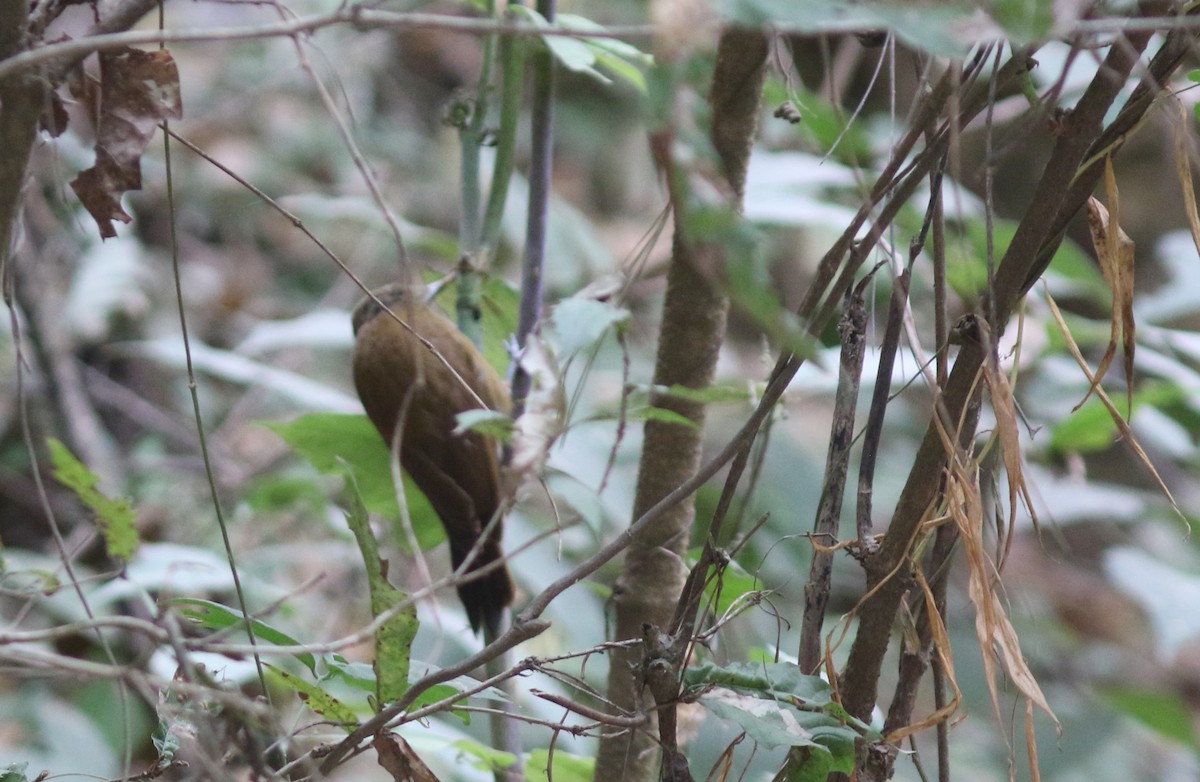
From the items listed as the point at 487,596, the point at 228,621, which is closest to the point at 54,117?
the point at 228,621

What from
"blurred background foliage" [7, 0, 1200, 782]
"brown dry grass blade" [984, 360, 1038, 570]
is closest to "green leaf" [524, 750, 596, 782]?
"blurred background foliage" [7, 0, 1200, 782]

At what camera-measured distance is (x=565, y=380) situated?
102cm

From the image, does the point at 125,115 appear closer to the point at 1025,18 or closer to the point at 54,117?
the point at 54,117

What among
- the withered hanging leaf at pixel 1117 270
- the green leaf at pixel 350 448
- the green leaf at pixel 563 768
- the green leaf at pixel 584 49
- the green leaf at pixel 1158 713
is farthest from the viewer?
the green leaf at pixel 1158 713

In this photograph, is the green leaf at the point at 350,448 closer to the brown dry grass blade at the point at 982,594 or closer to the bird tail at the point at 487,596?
the bird tail at the point at 487,596

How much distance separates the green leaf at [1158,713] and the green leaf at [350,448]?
2.25 m

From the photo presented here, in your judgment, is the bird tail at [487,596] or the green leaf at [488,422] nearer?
the green leaf at [488,422]

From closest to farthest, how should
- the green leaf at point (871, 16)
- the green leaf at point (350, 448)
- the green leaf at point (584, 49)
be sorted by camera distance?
1. the green leaf at point (871, 16)
2. the green leaf at point (584, 49)
3. the green leaf at point (350, 448)

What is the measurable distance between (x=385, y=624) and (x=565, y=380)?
30 centimetres

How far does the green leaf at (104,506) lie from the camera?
34.7 inches

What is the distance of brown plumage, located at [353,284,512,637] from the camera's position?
1.75 metres

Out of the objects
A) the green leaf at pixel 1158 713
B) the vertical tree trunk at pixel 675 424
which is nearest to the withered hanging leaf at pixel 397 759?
the vertical tree trunk at pixel 675 424

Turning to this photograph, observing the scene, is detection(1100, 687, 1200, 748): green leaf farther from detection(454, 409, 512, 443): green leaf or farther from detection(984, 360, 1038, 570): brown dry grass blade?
detection(454, 409, 512, 443): green leaf

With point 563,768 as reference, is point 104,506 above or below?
above
